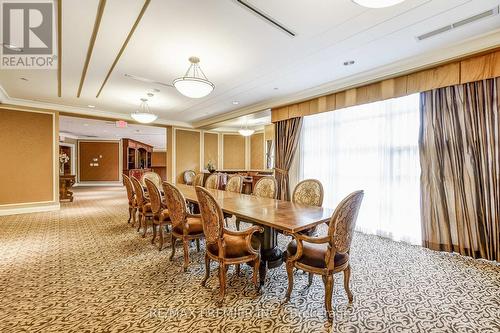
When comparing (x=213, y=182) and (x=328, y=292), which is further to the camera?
(x=213, y=182)

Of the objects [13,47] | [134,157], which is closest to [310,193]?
[13,47]

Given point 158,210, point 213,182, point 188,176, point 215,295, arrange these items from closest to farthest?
point 215,295, point 158,210, point 213,182, point 188,176

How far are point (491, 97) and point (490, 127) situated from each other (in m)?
0.37

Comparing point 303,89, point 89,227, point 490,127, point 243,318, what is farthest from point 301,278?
point 89,227

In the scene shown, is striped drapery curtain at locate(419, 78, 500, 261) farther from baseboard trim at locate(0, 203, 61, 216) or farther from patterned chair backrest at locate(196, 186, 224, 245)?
baseboard trim at locate(0, 203, 61, 216)

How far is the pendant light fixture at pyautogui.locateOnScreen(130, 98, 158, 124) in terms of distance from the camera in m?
4.96

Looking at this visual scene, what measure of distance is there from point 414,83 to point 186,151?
22.6 feet

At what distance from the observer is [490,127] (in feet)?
9.30

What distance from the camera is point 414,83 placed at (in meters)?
3.39

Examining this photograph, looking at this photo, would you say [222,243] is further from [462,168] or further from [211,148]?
[211,148]

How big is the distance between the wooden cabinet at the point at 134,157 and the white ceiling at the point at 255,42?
671cm

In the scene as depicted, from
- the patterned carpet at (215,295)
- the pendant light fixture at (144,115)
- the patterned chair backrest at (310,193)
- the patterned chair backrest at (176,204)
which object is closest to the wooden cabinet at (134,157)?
the pendant light fixture at (144,115)

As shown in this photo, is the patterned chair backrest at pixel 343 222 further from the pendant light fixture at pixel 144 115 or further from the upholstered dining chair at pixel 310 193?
the pendant light fixture at pixel 144 115

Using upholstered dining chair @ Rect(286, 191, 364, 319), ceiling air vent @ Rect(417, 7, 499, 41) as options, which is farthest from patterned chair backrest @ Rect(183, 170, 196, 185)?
ceiling air vent @ Rect(417, 7, 499, 41)
